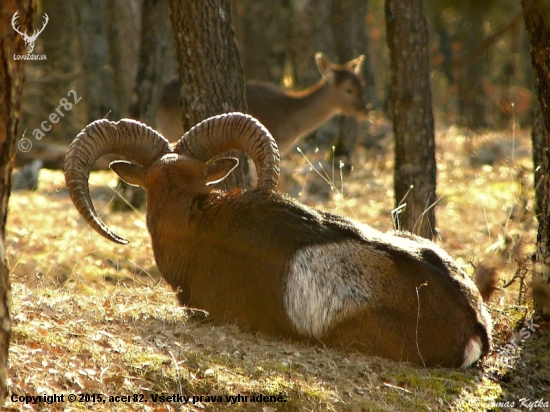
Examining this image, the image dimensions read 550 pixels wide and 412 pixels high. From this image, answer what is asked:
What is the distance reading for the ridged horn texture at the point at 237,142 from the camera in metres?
7.57

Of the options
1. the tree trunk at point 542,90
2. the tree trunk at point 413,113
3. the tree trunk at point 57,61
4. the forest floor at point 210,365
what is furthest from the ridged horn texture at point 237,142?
the tree trunk at point 57,61

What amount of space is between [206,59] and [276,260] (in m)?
2.97

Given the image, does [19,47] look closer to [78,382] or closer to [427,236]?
[78,382]

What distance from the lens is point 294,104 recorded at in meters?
17.0

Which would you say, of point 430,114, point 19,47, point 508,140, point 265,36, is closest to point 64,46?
point 265,36

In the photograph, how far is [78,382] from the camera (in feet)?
17.7

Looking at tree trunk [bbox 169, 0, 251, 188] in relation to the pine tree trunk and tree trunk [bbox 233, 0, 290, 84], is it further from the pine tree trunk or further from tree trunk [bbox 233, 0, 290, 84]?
tree trunk [bbox 233, 0, 290, 84]

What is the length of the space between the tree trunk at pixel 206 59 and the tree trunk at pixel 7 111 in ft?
14.5

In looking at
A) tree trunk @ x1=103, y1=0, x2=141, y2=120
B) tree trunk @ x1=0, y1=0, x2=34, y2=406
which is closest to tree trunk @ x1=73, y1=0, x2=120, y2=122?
tree trunk @ x1=103, y1=0, x2=141, y2=120

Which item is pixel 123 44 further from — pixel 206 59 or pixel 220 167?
pixel 220 167

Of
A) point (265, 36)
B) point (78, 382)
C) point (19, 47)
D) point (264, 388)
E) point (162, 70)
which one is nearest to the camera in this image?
point (19, 47)

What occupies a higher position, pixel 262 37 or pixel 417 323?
pixel 262 37

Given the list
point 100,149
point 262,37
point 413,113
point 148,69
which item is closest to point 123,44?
point 148,69

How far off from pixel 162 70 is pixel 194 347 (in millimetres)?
8723
